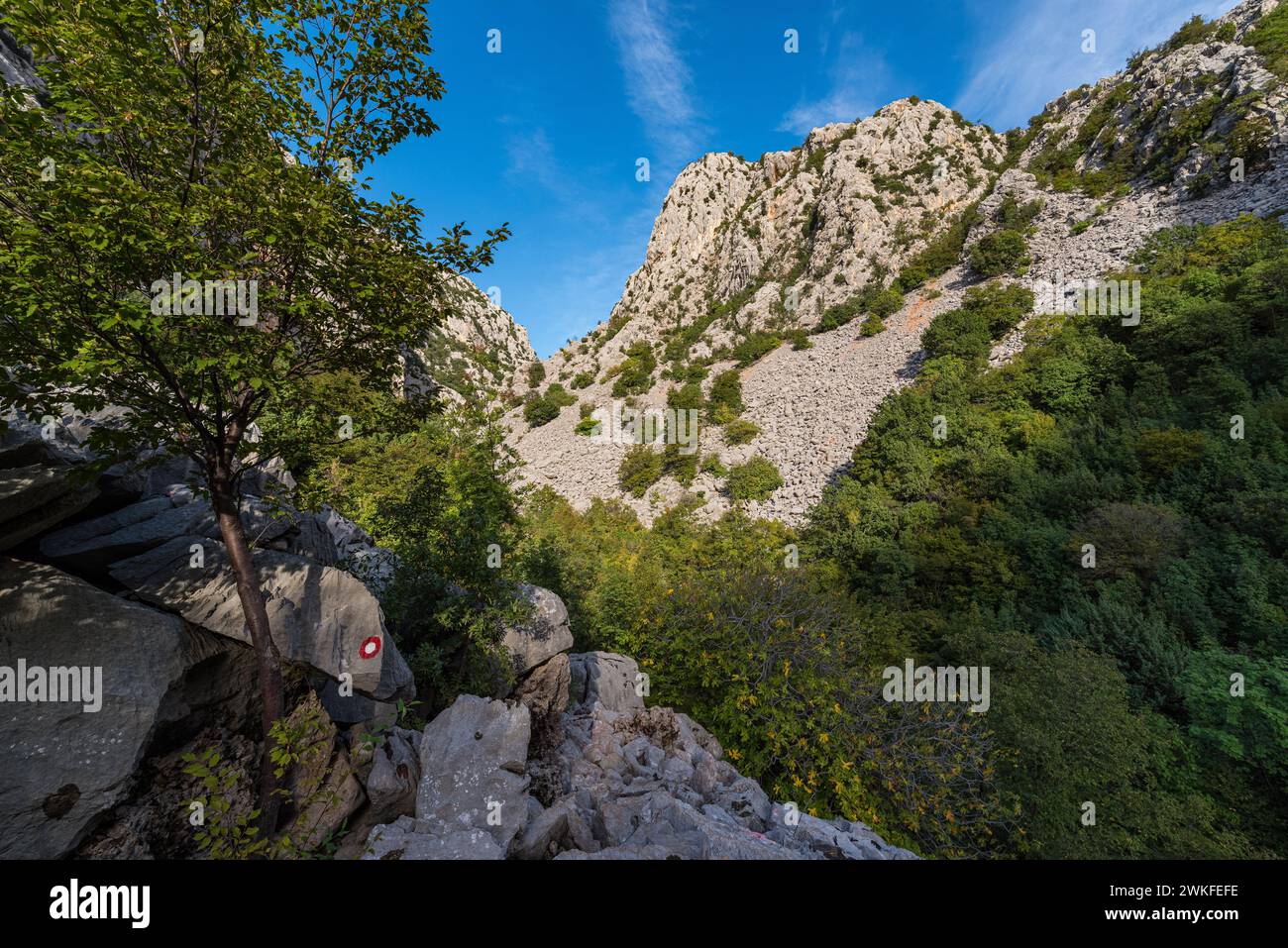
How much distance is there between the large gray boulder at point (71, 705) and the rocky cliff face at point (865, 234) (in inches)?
947

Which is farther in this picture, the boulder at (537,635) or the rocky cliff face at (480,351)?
the rocky cliff face at (480,351)

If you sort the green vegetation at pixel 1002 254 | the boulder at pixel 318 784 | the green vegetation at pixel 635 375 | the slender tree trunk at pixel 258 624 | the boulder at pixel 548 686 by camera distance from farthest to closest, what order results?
the green vegetation at pixel 635 375, the green vegetation at pixel 1002 254, the boulder at pixel 548 686, the boulder at pixel 318 784, the slender tree trunk at pixel 258 624

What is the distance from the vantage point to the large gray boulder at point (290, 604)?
481cm

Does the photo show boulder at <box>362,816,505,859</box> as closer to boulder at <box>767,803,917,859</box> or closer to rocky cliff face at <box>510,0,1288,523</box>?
boulder at <box>767,803,917,859</box>

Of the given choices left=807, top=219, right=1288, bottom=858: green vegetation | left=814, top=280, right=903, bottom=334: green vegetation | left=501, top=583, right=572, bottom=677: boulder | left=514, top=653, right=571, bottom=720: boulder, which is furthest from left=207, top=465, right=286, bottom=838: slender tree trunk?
left=814, top=280, right=903, bottom=334: green vegetation

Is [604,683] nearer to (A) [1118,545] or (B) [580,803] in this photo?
(B) [580,803]

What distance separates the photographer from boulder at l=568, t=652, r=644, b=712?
412 inches

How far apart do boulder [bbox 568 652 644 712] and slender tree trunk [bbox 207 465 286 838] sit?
21.0 feet

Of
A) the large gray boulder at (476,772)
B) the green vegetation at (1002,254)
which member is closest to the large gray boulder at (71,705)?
the large gray boulder at (476,772)

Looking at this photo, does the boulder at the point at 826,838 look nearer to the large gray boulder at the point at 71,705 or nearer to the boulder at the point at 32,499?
the large gray boulder at the point at 71,705

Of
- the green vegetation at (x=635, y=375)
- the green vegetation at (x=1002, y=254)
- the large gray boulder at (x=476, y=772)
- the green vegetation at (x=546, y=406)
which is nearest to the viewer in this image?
the large gray boulder at (x=476, y=772)

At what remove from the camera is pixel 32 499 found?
405cm

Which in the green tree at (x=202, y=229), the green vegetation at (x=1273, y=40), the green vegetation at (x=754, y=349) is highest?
the green vegetation at (x=1273, y=40)

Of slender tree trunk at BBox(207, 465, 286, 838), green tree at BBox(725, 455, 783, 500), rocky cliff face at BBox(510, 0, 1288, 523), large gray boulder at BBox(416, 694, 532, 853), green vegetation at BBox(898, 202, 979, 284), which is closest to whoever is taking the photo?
slender tree trunk at BBox(207, 465, 286, 838)
